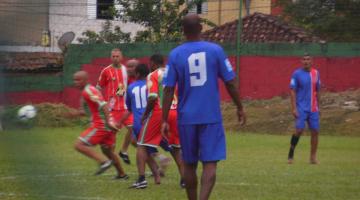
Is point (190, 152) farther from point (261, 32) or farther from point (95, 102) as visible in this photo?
point (261, 32)

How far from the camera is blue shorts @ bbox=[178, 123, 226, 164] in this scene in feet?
27.4

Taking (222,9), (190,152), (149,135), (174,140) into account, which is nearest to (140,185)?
(149,135)

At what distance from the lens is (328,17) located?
2914cm

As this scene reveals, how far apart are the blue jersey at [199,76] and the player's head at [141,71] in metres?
3.47

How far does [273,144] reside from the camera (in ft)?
66.8

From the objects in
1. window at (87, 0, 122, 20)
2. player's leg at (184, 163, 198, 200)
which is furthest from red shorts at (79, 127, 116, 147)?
window at (87, 0, 122, 20)

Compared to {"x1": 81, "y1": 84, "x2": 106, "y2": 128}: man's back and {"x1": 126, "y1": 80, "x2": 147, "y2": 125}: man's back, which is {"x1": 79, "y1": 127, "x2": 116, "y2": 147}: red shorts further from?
{"x1": 126, "y1": 80, "x2": 147, "y2": 125}: man's back

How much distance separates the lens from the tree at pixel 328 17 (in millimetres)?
26781

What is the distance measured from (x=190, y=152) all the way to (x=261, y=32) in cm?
2139

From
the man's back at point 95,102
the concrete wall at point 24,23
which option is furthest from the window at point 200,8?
the concrete wall at point 24,23

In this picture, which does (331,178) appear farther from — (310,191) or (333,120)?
(333,120)

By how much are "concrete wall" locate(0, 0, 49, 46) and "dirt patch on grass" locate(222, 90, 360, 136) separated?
2005 centimetres

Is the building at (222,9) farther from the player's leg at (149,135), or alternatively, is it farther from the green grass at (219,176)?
the player's leg at (149,135)

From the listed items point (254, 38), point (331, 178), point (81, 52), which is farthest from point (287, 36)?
point (331, 178)
